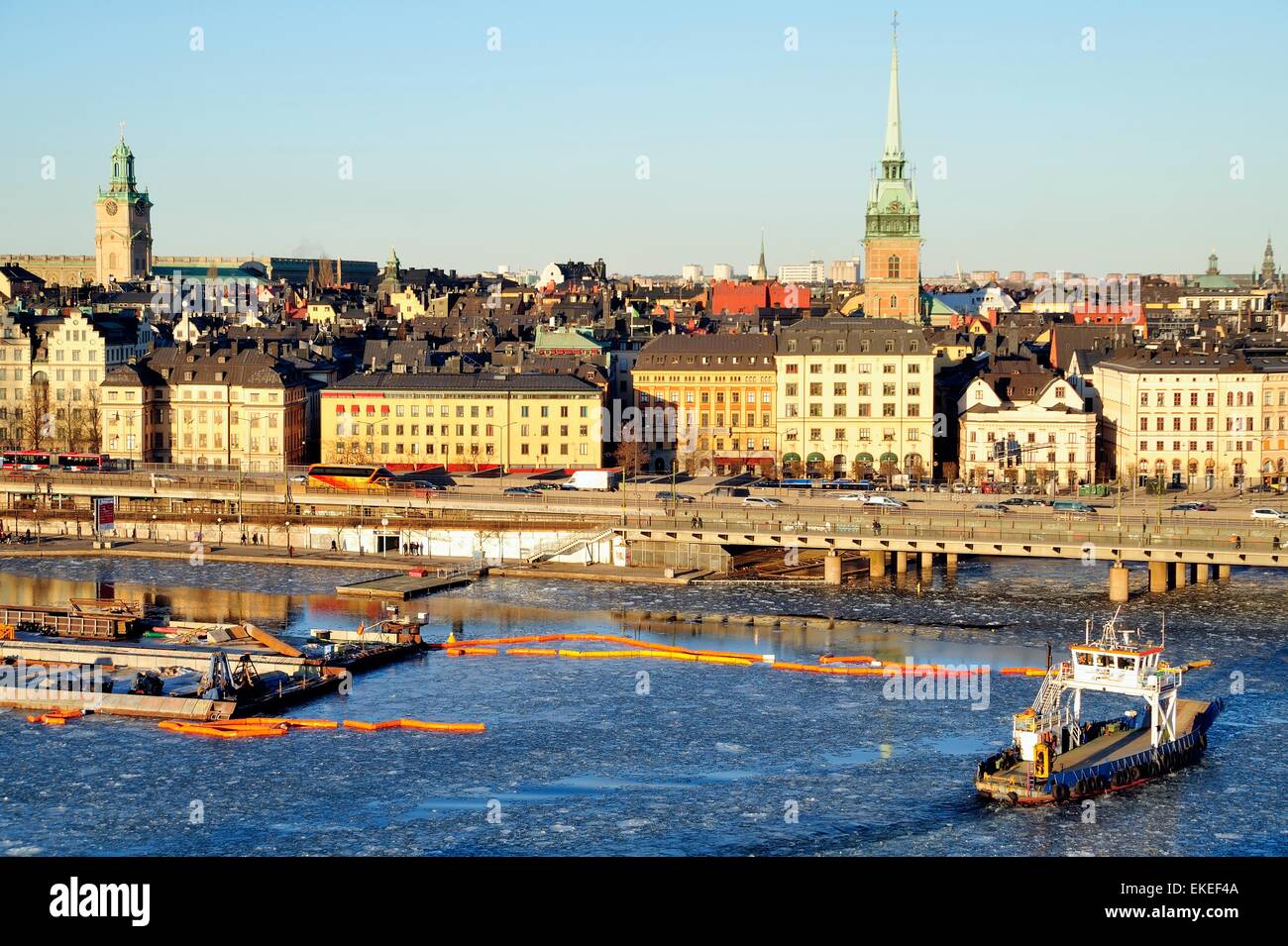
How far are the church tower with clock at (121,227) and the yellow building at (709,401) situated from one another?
95202 mm

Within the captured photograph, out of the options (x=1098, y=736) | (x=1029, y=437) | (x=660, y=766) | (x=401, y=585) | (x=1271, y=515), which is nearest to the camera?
(x=660, y=766)

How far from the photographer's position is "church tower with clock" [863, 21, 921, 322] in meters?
102

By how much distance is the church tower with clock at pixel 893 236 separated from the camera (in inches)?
4035

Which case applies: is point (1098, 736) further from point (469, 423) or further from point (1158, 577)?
point (469, 423)

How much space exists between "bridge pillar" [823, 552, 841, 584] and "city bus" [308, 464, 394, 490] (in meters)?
19.3

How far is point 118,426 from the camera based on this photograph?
295 ft

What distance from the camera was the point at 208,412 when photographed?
89.6 m

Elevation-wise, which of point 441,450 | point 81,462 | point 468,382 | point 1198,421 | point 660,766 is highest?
point 468,382

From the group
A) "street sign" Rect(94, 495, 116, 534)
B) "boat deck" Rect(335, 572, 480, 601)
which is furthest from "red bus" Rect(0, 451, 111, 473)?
"boat deck" Rect(335, 572, 480, 601)

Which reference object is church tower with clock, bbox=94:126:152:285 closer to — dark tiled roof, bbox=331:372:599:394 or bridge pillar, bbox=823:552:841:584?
dark tiled roof, bbox=331:372:599:394

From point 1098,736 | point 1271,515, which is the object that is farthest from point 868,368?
point 1098,736

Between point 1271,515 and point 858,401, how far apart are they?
23.8 meters

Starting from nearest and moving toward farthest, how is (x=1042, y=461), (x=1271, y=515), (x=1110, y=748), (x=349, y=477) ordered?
(x=1110, y=748), (x=1271, y=515), (x=349, y=477), (x=1042, y=461)
